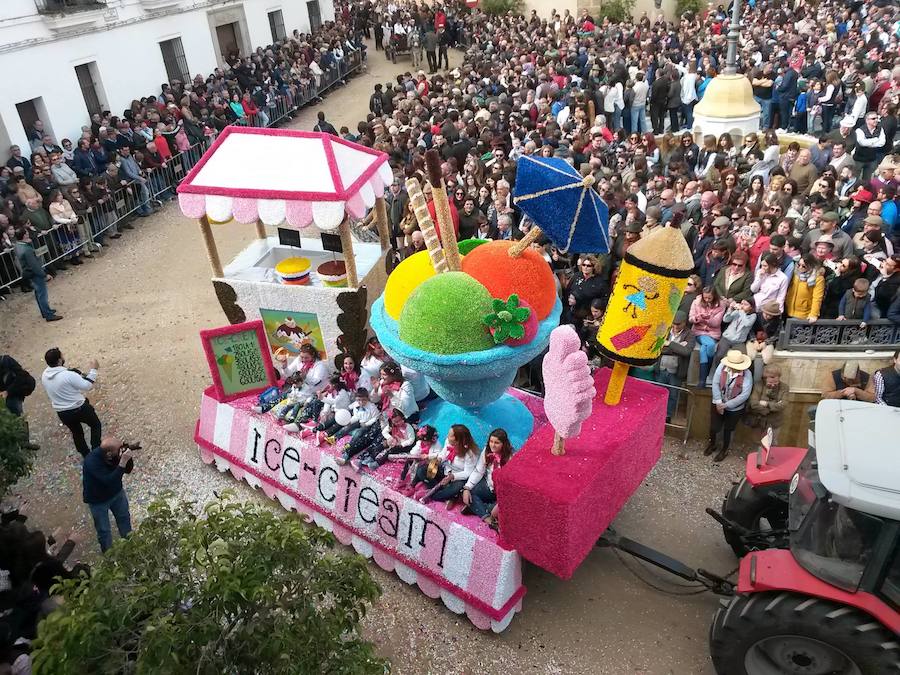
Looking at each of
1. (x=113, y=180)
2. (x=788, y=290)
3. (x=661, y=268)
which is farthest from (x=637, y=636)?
(x=113, y=180)

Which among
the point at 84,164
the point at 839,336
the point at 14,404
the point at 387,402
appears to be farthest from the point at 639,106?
the point at 14,404

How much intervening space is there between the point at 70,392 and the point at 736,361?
6.70 metres

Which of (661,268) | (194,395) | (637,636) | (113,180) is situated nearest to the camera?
(661,268)

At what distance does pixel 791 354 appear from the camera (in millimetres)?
6684

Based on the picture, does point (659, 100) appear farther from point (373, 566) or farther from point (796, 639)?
point (796, 639)

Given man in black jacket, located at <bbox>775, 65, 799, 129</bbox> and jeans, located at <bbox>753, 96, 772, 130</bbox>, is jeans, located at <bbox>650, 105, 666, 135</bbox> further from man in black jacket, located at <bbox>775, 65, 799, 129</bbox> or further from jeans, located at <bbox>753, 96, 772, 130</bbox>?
man in black jacket, located at <bbox>775, 65, 799, 129</bbox>

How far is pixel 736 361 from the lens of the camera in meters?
6.57

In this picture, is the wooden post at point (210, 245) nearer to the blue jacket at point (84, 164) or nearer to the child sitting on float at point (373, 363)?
the child sitting on float at point (373, 363)

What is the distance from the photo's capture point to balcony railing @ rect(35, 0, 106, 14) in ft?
49.2

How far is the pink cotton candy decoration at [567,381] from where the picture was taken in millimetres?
4422

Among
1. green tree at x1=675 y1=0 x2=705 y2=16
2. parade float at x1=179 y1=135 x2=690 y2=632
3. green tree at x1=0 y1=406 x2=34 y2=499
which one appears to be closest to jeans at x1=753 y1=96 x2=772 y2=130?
parade float at x1=179 y1=135 x2=690 y2=632

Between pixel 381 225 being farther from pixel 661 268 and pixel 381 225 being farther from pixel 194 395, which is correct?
pixel 661 268

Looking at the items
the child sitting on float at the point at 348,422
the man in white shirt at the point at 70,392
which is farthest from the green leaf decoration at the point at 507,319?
the man in white shirt at the point at 70,392

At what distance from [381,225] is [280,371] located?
232cm
